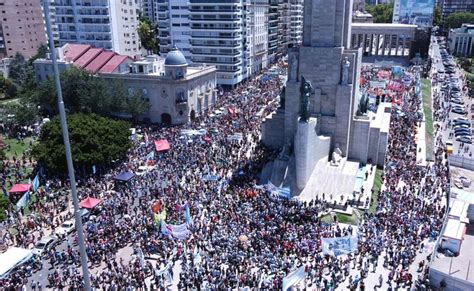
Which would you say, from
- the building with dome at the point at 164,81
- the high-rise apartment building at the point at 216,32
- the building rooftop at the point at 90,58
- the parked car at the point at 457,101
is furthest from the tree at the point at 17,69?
the parked car at the point at 457,101

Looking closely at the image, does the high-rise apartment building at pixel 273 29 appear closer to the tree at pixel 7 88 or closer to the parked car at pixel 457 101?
the parked car at pixel 457 101

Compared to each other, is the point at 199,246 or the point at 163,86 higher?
the point at 163,86

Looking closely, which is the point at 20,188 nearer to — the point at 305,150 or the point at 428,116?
the point at 305,150

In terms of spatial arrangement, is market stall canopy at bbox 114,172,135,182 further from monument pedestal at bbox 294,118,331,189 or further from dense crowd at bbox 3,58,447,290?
monument pedestal at bbox 294,118,331,189

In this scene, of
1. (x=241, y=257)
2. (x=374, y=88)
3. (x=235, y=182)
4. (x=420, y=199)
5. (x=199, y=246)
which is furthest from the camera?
(x=374, y=88)

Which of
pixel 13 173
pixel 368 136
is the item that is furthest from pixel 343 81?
pixel 13 173

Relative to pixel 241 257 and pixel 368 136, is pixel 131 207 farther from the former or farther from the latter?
pixel 368 136

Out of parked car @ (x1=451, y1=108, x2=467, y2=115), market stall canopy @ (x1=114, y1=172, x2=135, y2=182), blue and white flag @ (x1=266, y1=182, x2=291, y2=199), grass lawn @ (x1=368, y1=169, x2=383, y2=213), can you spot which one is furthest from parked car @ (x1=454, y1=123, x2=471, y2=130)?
market stall canopy @ (x1=114, y1=172, x2=135, y2=182)
